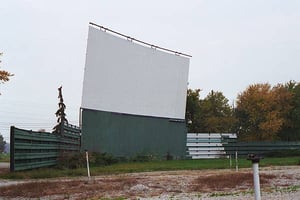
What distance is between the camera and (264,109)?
54688mm

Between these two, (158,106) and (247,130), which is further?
(247,130)

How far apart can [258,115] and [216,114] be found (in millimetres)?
10190

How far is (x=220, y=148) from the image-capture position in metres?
52.4

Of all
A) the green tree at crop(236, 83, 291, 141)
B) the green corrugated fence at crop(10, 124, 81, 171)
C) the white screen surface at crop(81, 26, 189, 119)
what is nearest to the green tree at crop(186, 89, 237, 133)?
the green tree at crop(236, 83, 291, 141)

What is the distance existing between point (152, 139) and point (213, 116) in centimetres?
2181

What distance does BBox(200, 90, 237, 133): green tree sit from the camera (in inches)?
2377

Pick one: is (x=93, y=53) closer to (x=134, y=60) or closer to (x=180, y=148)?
(x=134, y=60)

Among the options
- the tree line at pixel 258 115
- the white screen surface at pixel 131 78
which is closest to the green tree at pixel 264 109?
the tree line at pixel 258 115

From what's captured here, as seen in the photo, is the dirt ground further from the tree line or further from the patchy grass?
the tree line

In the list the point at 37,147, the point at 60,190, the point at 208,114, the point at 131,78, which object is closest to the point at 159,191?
the point at 60,190

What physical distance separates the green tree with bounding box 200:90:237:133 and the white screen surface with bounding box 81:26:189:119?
14729mm

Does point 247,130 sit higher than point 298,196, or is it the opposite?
point 247,130

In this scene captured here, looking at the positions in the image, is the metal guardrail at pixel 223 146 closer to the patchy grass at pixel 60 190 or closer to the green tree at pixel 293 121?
the green tree at pixel 293 121

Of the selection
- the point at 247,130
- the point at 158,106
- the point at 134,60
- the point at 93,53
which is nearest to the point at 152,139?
the point at 158,106
